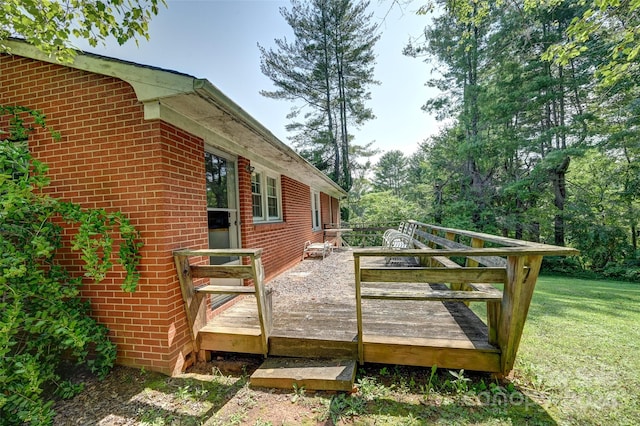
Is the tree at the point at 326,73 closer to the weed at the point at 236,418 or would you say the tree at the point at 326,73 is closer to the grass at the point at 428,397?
the grass at the point at 428,397

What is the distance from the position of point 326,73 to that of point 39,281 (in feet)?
55.7

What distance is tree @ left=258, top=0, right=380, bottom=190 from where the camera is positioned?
15.2 metres

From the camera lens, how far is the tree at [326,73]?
598 inches

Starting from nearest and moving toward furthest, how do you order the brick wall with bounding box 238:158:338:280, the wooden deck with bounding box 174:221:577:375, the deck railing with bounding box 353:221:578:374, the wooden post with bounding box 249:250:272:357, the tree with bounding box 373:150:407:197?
the deck railing with bounding box 353:221:578:374
the wooden deck with bounding box 174:221:577:375
the wooden post with bounding box 249:250:272:357
the brick wall with bounding box 238:158:338:280
the tree with bounding box 373:150:407:197

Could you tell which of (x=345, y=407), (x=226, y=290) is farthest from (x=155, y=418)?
(x=345, y=407)

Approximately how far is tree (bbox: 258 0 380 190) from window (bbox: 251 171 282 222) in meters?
11.0

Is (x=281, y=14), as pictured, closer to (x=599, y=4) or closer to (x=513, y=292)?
(x=599, y=4)

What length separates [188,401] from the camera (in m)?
2.29

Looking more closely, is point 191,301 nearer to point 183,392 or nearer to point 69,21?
point 183,392

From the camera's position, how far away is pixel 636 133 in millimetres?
9539

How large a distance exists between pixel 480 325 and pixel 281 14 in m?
17.8

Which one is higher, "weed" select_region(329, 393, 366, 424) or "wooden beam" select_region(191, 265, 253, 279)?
"wooden beam" select_region(191, 265, 253, 279)

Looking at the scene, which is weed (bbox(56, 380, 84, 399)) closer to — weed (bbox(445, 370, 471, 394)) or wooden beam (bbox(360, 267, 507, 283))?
wooden beam (bbox(360, 267, 507, 283))

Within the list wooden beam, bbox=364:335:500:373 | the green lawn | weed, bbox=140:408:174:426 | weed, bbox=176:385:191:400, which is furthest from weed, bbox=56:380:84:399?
the green lawn
